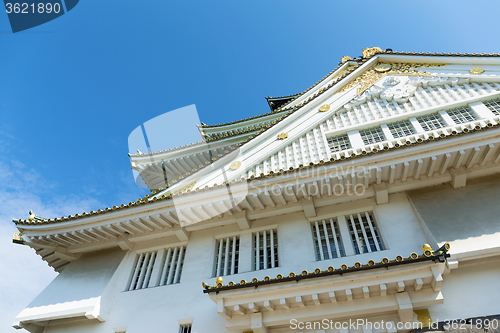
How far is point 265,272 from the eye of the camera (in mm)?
8219

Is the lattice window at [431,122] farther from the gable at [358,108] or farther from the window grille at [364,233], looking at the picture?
the window grille at [364,233]

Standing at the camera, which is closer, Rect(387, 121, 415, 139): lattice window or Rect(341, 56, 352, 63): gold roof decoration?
Rect(387, 121, 415, 139): lattice window

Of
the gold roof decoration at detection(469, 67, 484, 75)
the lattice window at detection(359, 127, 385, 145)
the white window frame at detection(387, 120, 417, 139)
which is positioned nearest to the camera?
the white window frame at detection(387, 120, 417, 139)

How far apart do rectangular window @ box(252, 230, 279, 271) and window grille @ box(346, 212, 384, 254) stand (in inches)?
83.2

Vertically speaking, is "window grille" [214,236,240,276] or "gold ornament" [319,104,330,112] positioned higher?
"gold ornament" [319,104,330,112]

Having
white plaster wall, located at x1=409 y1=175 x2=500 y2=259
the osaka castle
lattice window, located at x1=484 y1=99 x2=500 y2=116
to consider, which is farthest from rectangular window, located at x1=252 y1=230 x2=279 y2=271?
lattice window, located at x1=484 y1=99 x2=500 y2=116

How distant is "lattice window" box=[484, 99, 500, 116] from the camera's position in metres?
9.19

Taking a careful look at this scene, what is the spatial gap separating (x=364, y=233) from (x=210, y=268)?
4272mm

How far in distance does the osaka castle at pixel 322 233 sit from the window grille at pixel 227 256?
46 millimetres

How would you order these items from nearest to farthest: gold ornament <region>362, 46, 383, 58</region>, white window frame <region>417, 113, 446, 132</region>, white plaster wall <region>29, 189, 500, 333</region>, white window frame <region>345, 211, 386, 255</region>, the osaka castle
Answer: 1. the osaka castle
2. white plaster wall <region>29, 189, 500, 333</region>
3. white window frame <region>345, 211, 386, 255</region>
4. white window frame <region>417, 113, 446, 132</region>
5. gold ornament <region>362, 46, 383, 58</region>

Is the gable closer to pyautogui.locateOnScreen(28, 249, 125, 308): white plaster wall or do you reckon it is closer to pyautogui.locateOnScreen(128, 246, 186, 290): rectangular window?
pyautogui.locateOnScreen(128, 246, 186, 290): rectangular window

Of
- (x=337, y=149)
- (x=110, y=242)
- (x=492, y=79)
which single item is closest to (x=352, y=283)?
(x=337, y=149)

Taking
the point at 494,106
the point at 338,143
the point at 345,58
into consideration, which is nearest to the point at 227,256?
the point at 338,143

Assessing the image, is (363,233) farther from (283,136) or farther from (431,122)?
(283,136)
